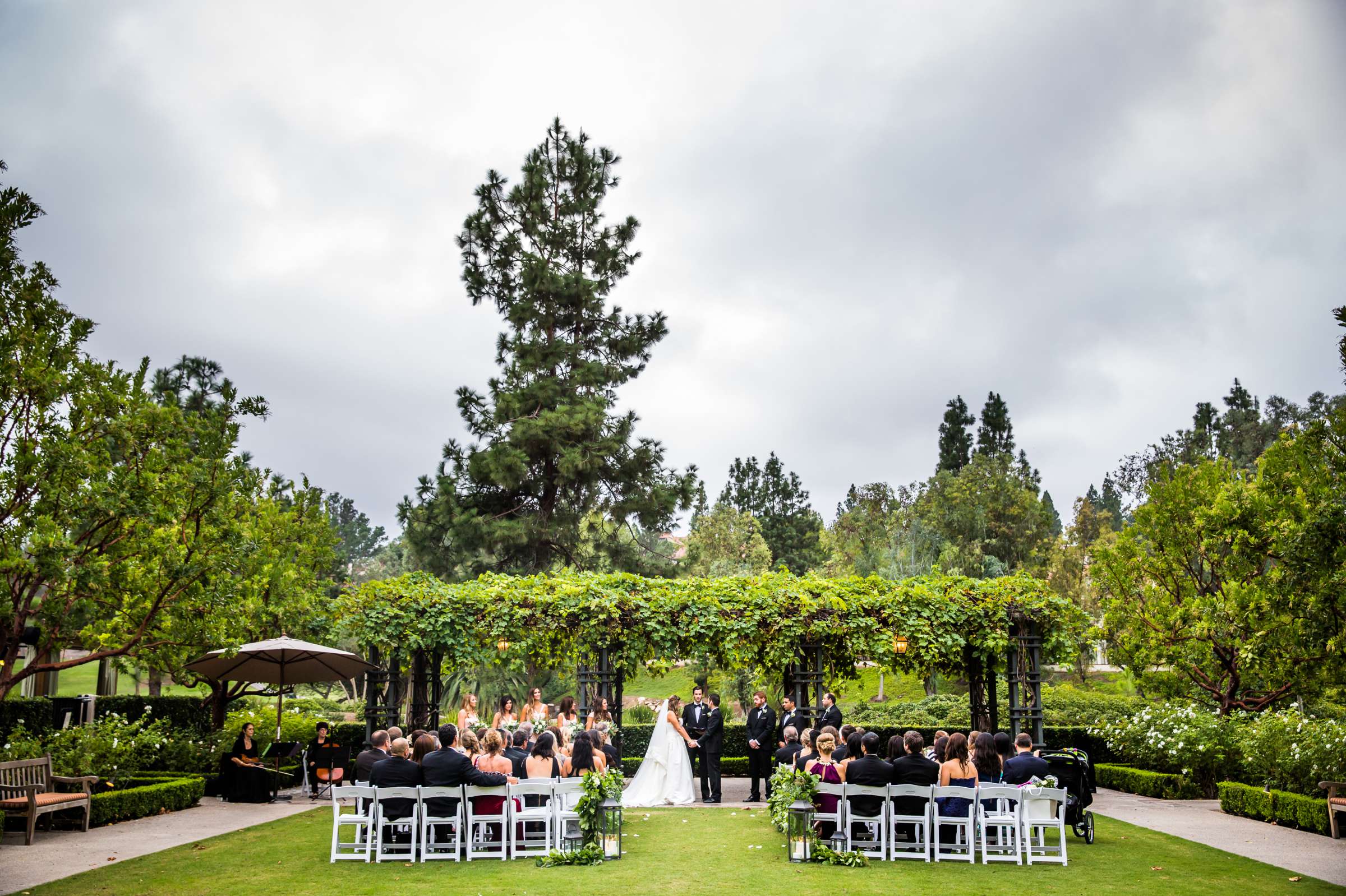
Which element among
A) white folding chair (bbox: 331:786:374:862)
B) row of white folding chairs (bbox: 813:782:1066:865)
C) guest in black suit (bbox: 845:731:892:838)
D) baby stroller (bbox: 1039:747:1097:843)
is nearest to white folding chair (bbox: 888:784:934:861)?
row of white folding chairs (bbox: 813:782:1066:865)

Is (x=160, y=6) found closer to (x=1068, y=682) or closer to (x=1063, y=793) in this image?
(x=1063, y=793)

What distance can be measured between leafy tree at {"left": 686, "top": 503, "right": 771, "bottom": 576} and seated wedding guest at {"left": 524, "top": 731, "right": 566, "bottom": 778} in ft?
96.4

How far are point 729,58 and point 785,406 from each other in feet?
91.4

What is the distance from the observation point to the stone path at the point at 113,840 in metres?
7.49

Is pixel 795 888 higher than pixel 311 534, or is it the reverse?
pixel 311 534

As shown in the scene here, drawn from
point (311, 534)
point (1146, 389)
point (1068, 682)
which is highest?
point (1146, 389)

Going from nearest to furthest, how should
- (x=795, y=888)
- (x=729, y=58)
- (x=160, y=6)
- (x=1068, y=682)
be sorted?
(x=795, y=888) → (x=160, y=6) → (x=729, y=58) → (x=1068, y=682)

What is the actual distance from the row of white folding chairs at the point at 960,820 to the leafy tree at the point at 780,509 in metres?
34.0

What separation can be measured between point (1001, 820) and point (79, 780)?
9.72 metres

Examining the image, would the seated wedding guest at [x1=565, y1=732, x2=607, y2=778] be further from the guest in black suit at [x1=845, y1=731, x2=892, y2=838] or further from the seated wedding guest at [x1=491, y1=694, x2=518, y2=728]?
the seated wedding guest at [x1=491, y1=694, x2=518, y2=728]

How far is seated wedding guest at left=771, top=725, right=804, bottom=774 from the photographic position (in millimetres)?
10594

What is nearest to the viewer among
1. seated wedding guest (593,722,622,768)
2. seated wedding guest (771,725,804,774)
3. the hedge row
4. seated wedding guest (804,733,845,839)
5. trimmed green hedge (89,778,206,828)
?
seated wedding guest (804,733,845,839)

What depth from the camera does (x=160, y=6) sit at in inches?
594

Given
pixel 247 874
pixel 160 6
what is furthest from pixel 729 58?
pixel 247 874
